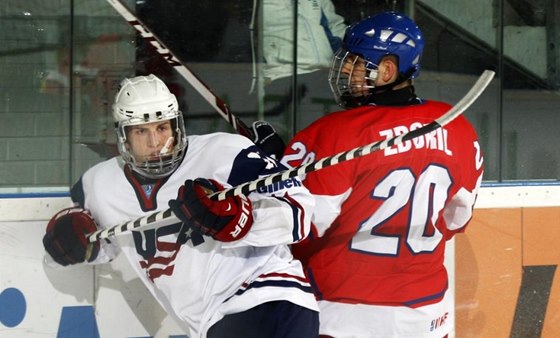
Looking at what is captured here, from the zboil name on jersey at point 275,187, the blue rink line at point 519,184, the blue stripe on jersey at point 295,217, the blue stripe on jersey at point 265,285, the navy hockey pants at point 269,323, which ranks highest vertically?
the zboil name on jersey at point 275,187

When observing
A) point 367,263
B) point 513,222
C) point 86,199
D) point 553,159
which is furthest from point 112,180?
point 553,159

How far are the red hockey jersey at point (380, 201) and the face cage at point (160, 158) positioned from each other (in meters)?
0.31

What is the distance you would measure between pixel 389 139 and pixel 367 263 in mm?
447

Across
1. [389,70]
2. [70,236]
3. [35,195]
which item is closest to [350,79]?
[389,70]

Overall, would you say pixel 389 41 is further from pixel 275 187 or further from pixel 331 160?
pixel 275 187

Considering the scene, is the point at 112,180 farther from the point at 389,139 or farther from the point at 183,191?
the point at 389,139

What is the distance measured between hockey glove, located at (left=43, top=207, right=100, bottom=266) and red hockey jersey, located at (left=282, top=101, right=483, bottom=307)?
0.54 meters

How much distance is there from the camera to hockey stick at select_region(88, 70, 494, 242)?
255cm

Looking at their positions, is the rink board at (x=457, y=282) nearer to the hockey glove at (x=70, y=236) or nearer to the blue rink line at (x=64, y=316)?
the blue rink line at (x=64, y=316)

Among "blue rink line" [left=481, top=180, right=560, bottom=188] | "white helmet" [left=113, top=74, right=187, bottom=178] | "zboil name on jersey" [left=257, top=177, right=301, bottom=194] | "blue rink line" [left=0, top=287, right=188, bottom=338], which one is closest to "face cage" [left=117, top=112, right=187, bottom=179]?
"white helmet" [left=113, top=74, right=187, bottom=178]

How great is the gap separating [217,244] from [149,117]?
1.15 ft

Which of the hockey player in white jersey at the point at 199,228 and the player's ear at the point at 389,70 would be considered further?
the player's ear at the point at 389,70

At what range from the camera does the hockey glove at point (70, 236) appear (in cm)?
281

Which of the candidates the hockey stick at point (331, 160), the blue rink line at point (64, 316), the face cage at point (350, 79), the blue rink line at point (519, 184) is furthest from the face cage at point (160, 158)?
the blue rink line at point (519, 184)
